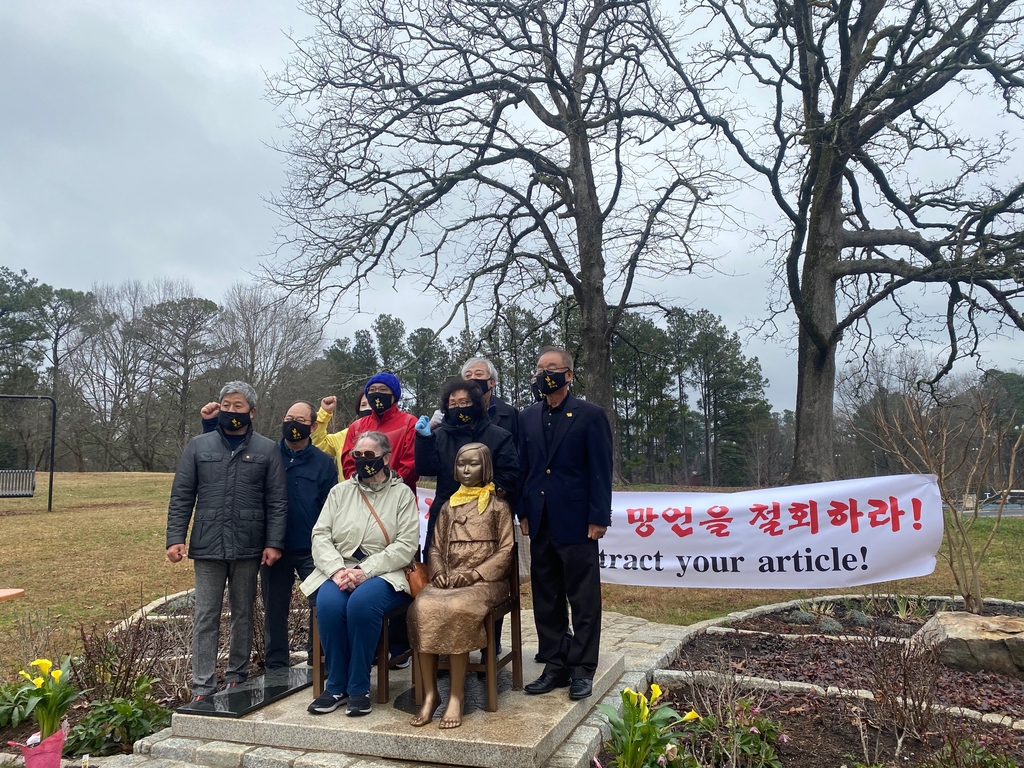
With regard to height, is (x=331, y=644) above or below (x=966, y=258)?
below

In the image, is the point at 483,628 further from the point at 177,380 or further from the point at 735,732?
the point at 177,380

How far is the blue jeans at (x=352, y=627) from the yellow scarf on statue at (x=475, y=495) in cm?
63

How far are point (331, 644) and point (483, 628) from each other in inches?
34.6

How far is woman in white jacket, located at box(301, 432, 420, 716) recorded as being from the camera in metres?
4.14

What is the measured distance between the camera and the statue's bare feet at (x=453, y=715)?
3789 mm

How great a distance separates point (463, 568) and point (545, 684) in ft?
2.89

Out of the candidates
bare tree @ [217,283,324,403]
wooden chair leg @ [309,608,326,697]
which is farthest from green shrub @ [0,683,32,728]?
bare tree @ [217,283,324,403]

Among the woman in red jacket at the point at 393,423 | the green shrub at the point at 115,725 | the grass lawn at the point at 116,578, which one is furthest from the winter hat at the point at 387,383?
the grass lawn at the point at 116,578

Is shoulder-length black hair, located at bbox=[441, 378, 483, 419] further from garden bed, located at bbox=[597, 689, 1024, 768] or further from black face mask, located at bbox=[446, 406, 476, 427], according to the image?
garden bed, located at bbox=[597, 689, 1024, 768]

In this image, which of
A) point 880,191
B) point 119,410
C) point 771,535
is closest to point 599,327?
point 880,191

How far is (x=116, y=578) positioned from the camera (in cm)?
933

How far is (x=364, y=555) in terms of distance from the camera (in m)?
4.48

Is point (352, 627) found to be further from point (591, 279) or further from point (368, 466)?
point (591, 279)

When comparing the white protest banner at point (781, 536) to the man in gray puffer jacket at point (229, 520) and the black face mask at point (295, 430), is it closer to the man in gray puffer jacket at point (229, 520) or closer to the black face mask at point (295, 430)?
the black face mask at point (295, 430)
